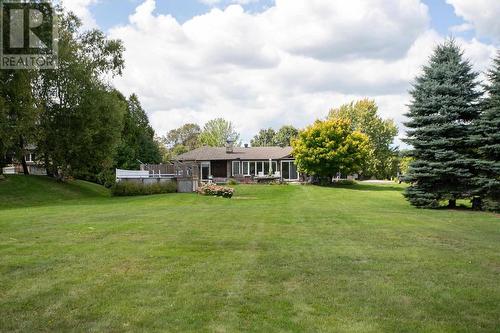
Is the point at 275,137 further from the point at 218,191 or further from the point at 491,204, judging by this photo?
the point at 491,204

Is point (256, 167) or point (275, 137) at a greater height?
point (275, 137)

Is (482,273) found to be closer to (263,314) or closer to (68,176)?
(263,314)

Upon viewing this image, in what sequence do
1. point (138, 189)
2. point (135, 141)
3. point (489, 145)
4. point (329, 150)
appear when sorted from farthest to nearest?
1. point (135, 141)
2. point (329, 150)
3. point (138, 189)
4. point (489, 145)

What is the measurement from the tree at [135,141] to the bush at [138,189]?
17.4m

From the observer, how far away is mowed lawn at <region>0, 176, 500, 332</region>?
5.29 m

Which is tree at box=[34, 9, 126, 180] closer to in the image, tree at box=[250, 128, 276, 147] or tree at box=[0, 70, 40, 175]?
tree at box=[0, 70, 40, 175]

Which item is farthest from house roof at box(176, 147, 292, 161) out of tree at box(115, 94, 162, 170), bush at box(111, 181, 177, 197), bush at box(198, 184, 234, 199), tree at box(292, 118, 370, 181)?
bush at box(198, 184, 234, 199)

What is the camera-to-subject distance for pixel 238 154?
53938 mm

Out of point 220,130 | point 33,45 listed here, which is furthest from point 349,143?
point 220,130

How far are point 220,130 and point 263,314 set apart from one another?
3355 inches

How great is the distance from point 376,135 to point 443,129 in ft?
145

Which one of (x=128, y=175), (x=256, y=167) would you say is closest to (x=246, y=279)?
(x=128, y=175)

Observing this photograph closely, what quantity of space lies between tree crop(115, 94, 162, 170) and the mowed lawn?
133ft

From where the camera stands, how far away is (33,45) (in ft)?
90.6
